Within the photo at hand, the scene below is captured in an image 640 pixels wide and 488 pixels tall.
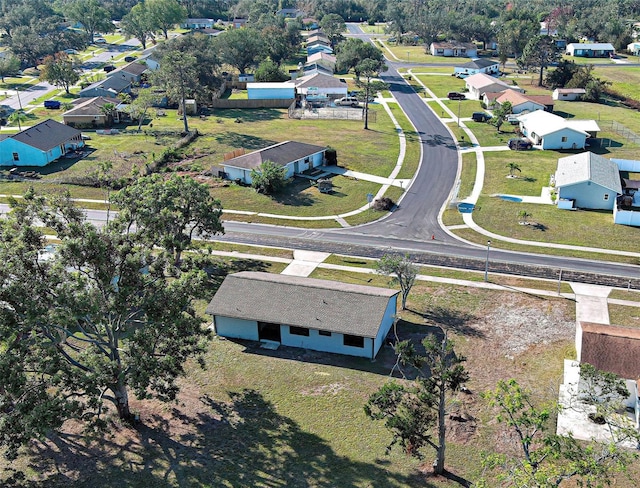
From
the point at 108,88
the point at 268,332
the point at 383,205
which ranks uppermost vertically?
the point at 108,88

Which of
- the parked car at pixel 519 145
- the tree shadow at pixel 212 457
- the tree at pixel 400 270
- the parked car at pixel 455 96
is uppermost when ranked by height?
the parked car at pixel 455 96

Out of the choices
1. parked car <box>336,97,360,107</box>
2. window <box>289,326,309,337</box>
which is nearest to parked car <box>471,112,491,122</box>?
parked car <box>336,97,360,107</box>

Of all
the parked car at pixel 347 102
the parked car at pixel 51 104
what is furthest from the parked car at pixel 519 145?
the parked car at pixel 51 104

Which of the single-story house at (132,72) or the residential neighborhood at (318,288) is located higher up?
the single-story house at (132,72)

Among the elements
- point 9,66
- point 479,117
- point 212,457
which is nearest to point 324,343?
point 212,457

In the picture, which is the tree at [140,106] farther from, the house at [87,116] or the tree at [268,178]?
the tree at [268,178]

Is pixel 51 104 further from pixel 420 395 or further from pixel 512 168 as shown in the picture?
pixel 420 395

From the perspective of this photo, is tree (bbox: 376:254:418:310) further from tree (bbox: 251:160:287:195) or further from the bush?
tree (bbox: 251:160:287:195)
